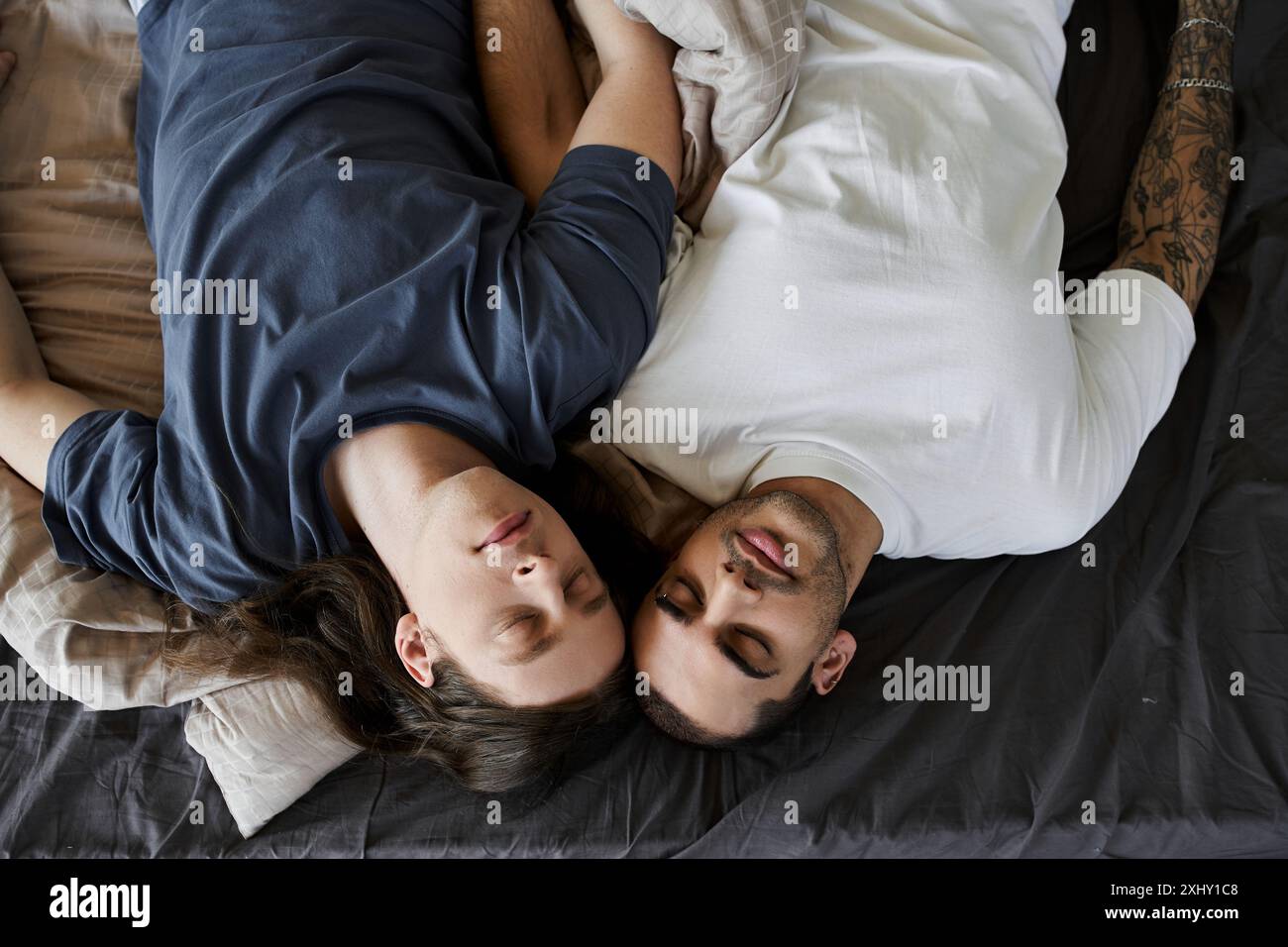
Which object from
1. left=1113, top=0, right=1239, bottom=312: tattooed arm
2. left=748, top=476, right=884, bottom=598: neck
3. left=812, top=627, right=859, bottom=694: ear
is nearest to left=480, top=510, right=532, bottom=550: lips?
left=748, top=476, right=884, bottom=598: neck

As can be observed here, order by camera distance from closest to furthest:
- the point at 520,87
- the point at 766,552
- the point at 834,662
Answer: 1. the point at 766,552
2. the point at 834,662
3. the point at 520,87

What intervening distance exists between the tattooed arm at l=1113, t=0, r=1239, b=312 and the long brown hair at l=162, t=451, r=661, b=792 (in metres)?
1.03

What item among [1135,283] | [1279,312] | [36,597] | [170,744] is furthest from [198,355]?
[1279,312]

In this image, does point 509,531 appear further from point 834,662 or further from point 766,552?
point 834,662

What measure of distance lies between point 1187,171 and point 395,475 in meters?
1.38

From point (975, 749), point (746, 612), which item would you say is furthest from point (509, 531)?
point (975, 749)

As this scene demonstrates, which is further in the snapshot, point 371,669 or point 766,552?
point 371,669

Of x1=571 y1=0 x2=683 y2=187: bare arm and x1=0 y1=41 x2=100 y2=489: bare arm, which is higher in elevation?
x1=571 y1=0 x2=683 y2=187: bare arm

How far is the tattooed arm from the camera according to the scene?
159 cm

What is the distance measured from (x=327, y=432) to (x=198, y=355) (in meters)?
0.22

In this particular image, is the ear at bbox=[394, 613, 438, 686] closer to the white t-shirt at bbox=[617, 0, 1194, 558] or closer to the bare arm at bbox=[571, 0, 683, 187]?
the white t-shirt at bbox=[617, 0, 1194, 558]

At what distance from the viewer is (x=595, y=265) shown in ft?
4.59

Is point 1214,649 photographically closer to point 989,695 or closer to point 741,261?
point 989,695

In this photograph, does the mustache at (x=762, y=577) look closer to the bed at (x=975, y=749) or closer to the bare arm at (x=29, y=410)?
the bed at (x=975, y=749)
